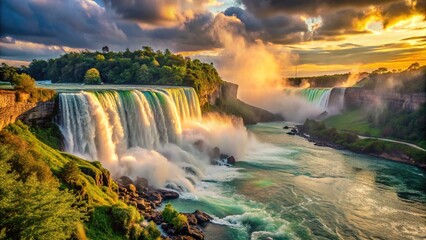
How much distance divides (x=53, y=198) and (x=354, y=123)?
3018 inches

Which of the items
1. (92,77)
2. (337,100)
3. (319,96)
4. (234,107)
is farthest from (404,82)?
(92,77)

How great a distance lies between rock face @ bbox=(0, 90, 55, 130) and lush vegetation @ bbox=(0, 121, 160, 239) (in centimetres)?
88

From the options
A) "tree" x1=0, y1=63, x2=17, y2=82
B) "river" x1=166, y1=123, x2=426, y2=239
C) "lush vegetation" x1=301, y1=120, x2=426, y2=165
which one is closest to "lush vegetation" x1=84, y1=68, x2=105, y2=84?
"tree" x1=0, y1=63, x2=17, y2=82

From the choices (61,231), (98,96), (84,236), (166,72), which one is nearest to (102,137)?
(98,96)

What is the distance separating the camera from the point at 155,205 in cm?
2878

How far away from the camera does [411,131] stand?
207 feet

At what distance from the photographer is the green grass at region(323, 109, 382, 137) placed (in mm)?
71688

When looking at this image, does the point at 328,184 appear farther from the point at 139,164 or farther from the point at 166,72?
the point at 166,72

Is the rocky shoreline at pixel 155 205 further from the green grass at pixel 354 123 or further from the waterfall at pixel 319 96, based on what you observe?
the waterfall at pixel 319 96

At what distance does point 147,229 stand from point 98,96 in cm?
1861

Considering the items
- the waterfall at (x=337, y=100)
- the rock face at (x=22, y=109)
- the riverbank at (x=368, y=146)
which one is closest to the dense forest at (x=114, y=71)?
the riverbank at (x=368, y=146)

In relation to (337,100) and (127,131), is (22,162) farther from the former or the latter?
(337,100)

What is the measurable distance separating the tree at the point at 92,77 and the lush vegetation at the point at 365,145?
1911 inches

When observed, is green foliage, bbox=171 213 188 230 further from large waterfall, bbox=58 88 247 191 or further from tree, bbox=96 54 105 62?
tree, bbox=96 54 105 62
